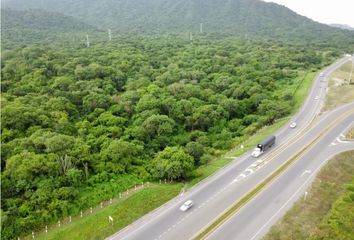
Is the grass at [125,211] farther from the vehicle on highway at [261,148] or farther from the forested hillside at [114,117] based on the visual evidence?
the vehicle on highway at [261,148]

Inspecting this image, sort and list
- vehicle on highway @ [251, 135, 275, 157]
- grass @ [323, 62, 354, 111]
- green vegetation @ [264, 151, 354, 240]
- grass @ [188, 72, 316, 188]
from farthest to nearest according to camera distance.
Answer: grass @ [323, 62, 354, 111] < vehicle on highway @ [251, 135, 275, 157] < grass @ [188, 72, 316, 188] < green vegetation @ [264, 151, 354, 240]

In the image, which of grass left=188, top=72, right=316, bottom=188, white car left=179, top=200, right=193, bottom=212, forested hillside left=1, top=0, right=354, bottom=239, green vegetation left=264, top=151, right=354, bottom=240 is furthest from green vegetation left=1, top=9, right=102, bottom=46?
green vegetation left=264, top=151, right=354, bottom=240

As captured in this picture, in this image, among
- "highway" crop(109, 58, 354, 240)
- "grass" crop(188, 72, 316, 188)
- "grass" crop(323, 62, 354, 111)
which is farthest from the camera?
"grass" crop(323, 62, 354, 111)

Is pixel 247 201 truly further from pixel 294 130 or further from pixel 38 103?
pixel 38 103

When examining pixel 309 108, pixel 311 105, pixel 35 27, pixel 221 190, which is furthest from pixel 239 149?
pixel 35 27

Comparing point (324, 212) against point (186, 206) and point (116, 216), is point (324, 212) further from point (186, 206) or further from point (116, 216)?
point (116, 216)

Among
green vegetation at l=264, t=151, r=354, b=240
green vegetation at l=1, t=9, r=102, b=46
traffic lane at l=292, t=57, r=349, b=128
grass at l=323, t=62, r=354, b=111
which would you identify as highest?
green vegetation at l=1, t=9, r=102, b=46

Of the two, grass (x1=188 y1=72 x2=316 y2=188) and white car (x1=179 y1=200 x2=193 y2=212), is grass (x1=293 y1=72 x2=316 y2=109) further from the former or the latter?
white car (x1=179 y1=200 x2=193 y2=212)
